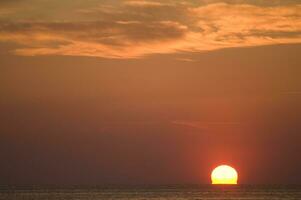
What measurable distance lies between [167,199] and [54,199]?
57.9 ft

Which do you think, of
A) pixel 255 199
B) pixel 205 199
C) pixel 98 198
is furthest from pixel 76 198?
pixel 255 199

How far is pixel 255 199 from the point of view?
408 feet

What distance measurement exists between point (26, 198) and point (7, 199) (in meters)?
4.45

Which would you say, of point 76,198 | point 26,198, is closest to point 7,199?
point 26,198

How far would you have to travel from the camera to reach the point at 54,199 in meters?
124

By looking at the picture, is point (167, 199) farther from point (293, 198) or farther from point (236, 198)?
point (293, 198)

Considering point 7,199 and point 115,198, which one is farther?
point 115,198

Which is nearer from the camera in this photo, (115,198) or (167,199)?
(167,199)

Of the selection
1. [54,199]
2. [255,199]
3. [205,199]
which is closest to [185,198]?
[205,199]

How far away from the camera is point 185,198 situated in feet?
408

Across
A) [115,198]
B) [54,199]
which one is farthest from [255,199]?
[54,199]

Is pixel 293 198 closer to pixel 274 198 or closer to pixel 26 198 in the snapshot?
pixel 274 198

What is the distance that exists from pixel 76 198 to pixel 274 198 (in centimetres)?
3162

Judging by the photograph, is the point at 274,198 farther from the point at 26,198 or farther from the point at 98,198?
the point at 26,198
